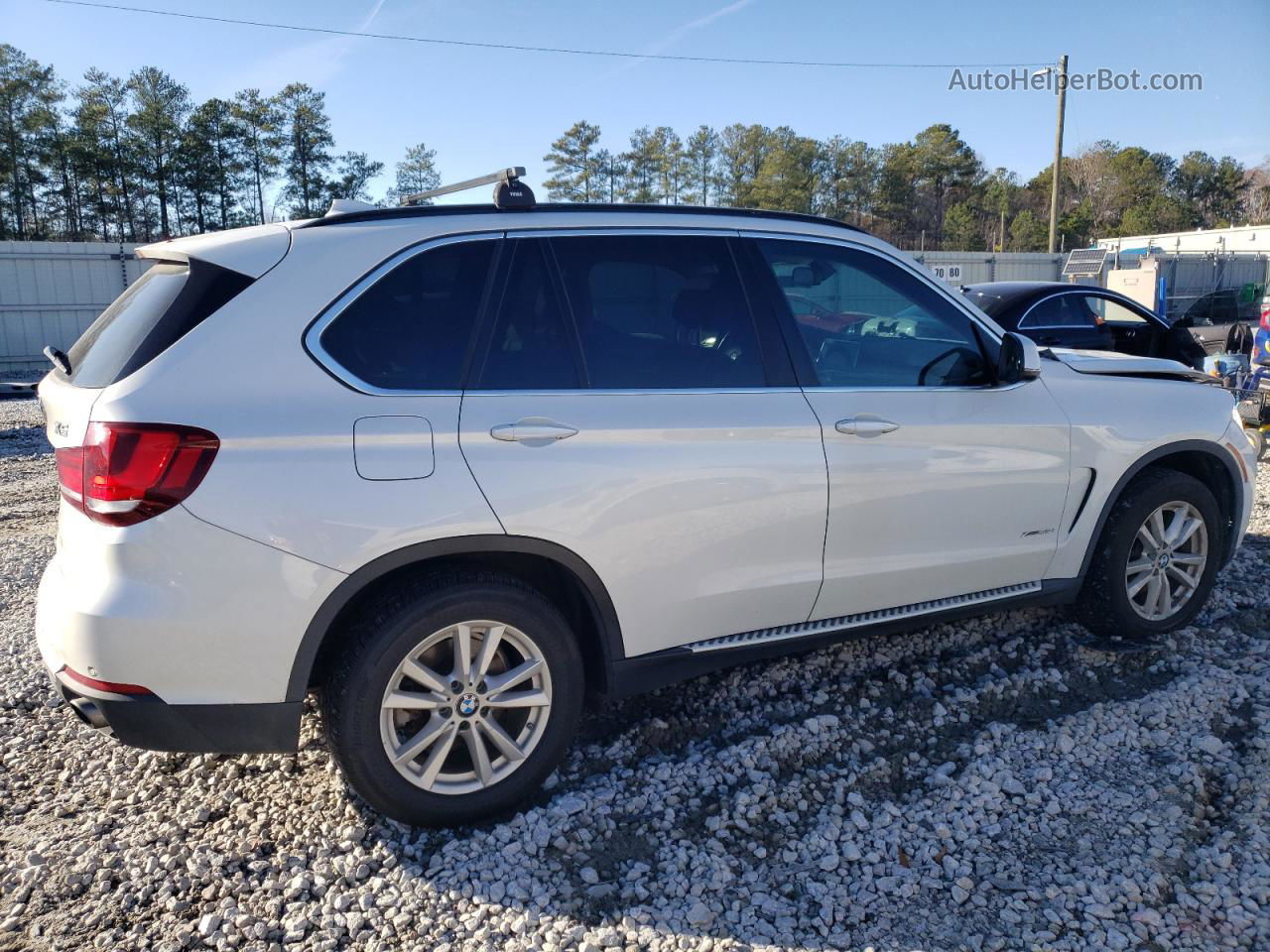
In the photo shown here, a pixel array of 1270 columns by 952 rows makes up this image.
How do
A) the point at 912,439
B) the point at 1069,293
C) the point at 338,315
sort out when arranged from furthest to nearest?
the point at 1069,293
the point at 912,439
the point at 338,315

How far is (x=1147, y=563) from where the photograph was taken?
4.36 metres

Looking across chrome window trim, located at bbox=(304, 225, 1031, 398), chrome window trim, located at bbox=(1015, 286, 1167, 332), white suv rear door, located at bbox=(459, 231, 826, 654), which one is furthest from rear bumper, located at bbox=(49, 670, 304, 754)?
chrome window trim, located at bbox=(1015, 286, 1167, 332)

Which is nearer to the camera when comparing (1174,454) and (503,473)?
(503,473)

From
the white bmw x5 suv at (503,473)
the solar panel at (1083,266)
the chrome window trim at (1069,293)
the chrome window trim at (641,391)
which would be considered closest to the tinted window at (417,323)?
the white bmw x5 suv at (503,473)

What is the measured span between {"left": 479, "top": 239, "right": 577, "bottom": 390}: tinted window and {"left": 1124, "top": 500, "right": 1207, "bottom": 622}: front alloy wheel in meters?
2.80

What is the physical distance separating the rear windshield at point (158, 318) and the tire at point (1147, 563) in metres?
3.64

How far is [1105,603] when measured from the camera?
4301mm

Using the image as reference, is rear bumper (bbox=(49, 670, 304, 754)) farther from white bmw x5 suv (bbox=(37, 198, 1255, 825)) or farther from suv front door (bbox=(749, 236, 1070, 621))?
suv front door (bbox=(749, 236, 1070, 621))

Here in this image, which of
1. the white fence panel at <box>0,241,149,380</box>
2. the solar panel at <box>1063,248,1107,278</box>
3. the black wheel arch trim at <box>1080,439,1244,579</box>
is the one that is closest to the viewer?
the black wheel arch trim at <box>1080,439,1244,579</box>

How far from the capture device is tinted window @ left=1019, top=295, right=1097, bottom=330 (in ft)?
32.1

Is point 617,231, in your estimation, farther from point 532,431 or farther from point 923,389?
point 923,389

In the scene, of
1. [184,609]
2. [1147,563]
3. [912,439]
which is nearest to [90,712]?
[184,609]

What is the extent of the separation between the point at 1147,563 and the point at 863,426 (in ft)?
6.00

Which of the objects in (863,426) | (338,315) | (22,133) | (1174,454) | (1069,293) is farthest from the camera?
(22,133)
